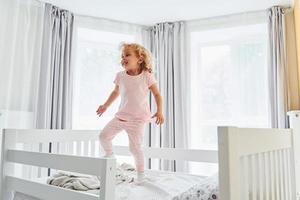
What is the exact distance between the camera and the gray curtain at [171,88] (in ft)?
9.15

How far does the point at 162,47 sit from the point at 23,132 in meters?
1.70

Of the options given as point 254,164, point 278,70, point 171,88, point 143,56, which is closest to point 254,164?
point 254,164

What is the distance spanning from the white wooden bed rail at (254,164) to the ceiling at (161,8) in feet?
4.76

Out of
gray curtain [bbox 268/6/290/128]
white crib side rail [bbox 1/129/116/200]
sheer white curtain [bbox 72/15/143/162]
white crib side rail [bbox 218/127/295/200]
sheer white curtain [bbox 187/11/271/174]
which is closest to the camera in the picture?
white crib side rail [bbox 218/127/295/200]

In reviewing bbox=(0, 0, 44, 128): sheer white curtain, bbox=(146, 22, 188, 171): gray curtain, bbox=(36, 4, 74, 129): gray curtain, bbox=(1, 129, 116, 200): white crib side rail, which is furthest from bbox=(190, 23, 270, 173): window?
bbox=(1, 129, 116, 200): white crib side rail

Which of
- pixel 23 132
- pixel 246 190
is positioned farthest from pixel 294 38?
pixel 23 132

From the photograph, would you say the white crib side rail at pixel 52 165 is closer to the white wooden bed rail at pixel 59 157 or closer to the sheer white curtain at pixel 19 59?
the white wooden bed rail at pixel 59 157

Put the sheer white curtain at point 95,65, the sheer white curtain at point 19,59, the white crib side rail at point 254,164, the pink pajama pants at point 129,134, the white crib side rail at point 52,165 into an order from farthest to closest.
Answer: the sheer white curtain at point 95,65
the sheer white curtain at point 19,59
the pink pajama pants at point 129,134
the white crib side rail at point 52,165
the white crib side rail at point 254,164

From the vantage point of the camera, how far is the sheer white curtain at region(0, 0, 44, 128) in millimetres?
2264

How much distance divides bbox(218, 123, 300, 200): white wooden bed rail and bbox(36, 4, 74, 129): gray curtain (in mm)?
1807

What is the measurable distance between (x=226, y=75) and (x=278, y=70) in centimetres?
53

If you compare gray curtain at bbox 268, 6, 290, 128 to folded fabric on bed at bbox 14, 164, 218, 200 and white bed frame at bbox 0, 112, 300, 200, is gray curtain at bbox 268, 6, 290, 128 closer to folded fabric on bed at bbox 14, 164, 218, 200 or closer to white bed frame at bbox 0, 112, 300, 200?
white bed frame at bbox 0, 112, 300, 200

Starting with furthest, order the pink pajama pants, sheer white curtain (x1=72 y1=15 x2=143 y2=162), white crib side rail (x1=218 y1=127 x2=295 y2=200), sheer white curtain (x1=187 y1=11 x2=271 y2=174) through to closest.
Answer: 1. sheer white curtain (x1=72 y1=15 x2=143 y2=162)
2. sheer white curtain (x1=187 y1=11 x2=271 y2=174)
3. the pink pajama pants
4. white crib side rail (x1=218 y1=127 x2=295 y2=200)

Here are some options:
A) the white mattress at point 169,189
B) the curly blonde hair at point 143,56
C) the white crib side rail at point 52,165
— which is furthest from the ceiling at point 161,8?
the white mattress at point 169,189
